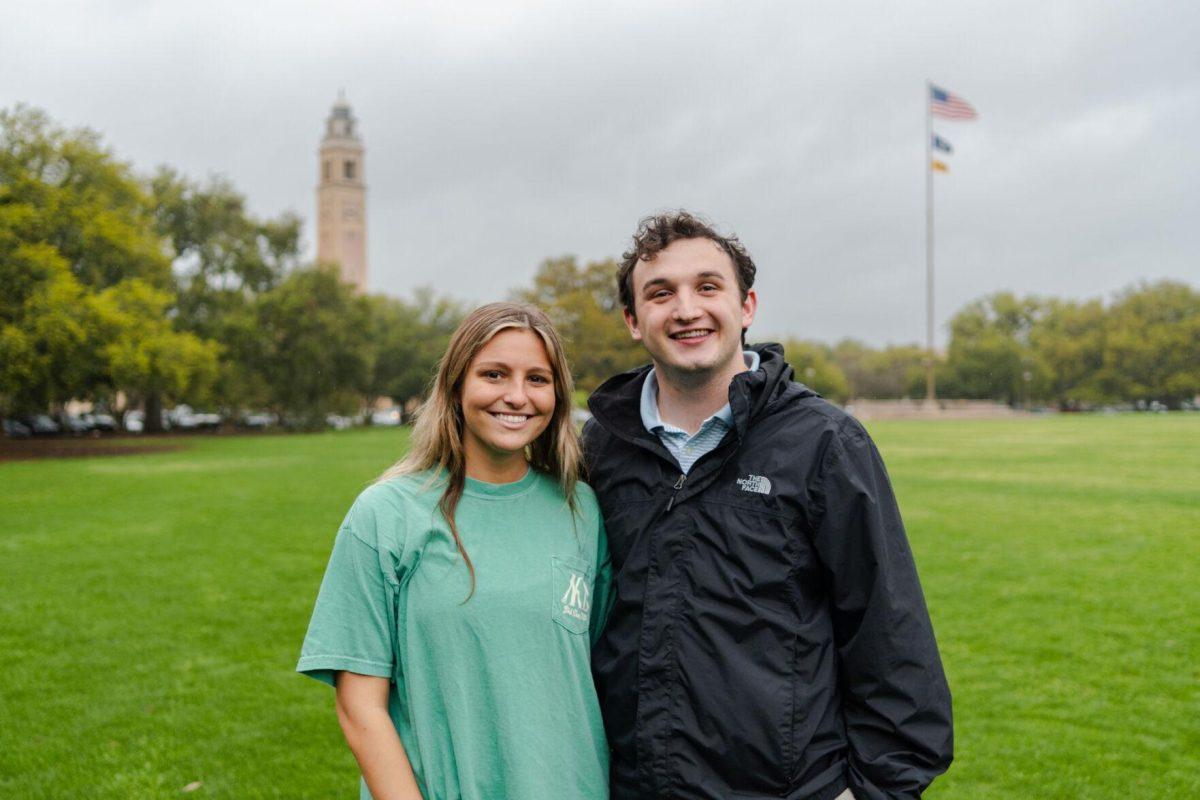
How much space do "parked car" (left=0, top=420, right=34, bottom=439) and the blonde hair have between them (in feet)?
150

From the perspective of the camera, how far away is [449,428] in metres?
2.45

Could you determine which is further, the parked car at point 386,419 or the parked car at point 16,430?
the parked car at point 386,419

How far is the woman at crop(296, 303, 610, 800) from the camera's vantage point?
7.15 feet

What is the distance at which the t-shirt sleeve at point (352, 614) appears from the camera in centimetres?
217

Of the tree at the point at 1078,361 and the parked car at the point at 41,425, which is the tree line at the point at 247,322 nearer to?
the tree at the point at 1078,361

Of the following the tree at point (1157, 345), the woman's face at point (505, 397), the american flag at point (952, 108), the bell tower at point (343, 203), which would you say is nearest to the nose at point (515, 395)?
the woman's face at point (505, 397)

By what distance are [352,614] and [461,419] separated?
0.59 m

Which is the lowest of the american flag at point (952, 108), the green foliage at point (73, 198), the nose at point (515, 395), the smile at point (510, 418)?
Answer: the smile at point (510, 418)

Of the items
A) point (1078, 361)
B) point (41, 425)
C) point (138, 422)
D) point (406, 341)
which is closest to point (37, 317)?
point (41, 425)

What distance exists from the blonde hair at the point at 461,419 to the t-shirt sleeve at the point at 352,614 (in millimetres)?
245

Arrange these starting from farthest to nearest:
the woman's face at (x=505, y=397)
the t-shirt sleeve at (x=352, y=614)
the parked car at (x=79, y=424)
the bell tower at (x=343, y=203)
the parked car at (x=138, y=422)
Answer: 1. the bell tower at (x=343, y=203)
2. the parked car at (x=138, y=422)
3. the parked car at (x=79, y=424)
4. the woman's face at (x=505, y=397)
5. the t-shirt sleeve at (x=352, y=614)

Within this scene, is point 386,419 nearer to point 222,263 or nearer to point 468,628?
point 222,263

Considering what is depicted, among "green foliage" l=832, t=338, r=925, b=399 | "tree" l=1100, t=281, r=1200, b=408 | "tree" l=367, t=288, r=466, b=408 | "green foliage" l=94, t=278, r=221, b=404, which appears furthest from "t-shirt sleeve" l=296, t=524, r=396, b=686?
"green foliage" l=832, t=338, r=925, b=399

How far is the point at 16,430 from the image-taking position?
145 ft
